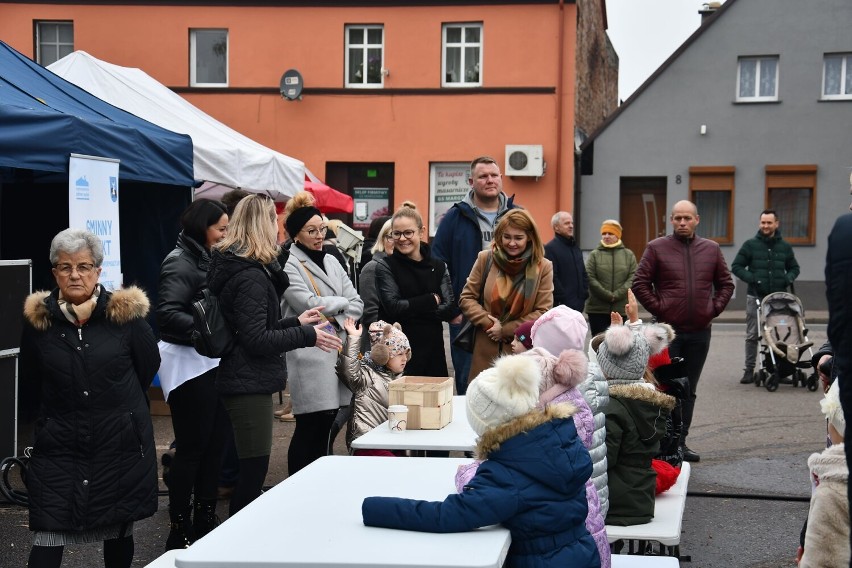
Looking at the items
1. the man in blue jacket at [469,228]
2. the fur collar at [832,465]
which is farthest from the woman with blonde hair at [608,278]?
the fur collar at [832,465]

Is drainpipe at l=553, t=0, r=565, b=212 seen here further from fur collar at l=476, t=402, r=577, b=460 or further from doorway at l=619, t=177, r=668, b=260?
fur collar at l=476, t=402, r=577, b=460

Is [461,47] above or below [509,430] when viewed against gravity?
above

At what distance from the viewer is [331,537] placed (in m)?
3.29

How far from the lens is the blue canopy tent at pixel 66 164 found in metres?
6.93

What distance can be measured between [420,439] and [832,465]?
2.17 metres

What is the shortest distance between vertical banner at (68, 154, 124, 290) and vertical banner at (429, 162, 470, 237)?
57.6 feet

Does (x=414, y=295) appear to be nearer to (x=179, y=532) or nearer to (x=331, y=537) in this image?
(x=179, y=532)

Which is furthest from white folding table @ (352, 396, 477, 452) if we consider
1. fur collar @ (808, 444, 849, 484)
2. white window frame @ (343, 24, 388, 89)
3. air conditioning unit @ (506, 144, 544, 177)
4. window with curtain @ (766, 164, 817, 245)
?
window with curtain @ (766, 164, 817, 245)

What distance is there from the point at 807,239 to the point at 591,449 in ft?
74.4

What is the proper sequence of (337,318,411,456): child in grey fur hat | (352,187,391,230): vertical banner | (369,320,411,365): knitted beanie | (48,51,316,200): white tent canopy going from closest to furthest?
1. (337,318,411,456): child in grey fur hat
2. (369,320,411,365): knitted beanie
3. (48,51,316,200): white tent canopy
4. (352,187,391,230): vertical banner

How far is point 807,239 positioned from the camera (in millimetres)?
25500

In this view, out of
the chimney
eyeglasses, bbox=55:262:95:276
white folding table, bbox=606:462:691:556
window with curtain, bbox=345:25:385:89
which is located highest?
the chimney

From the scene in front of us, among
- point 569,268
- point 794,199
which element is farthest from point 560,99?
point 569,268

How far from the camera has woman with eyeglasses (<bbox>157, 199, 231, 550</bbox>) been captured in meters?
5.73
